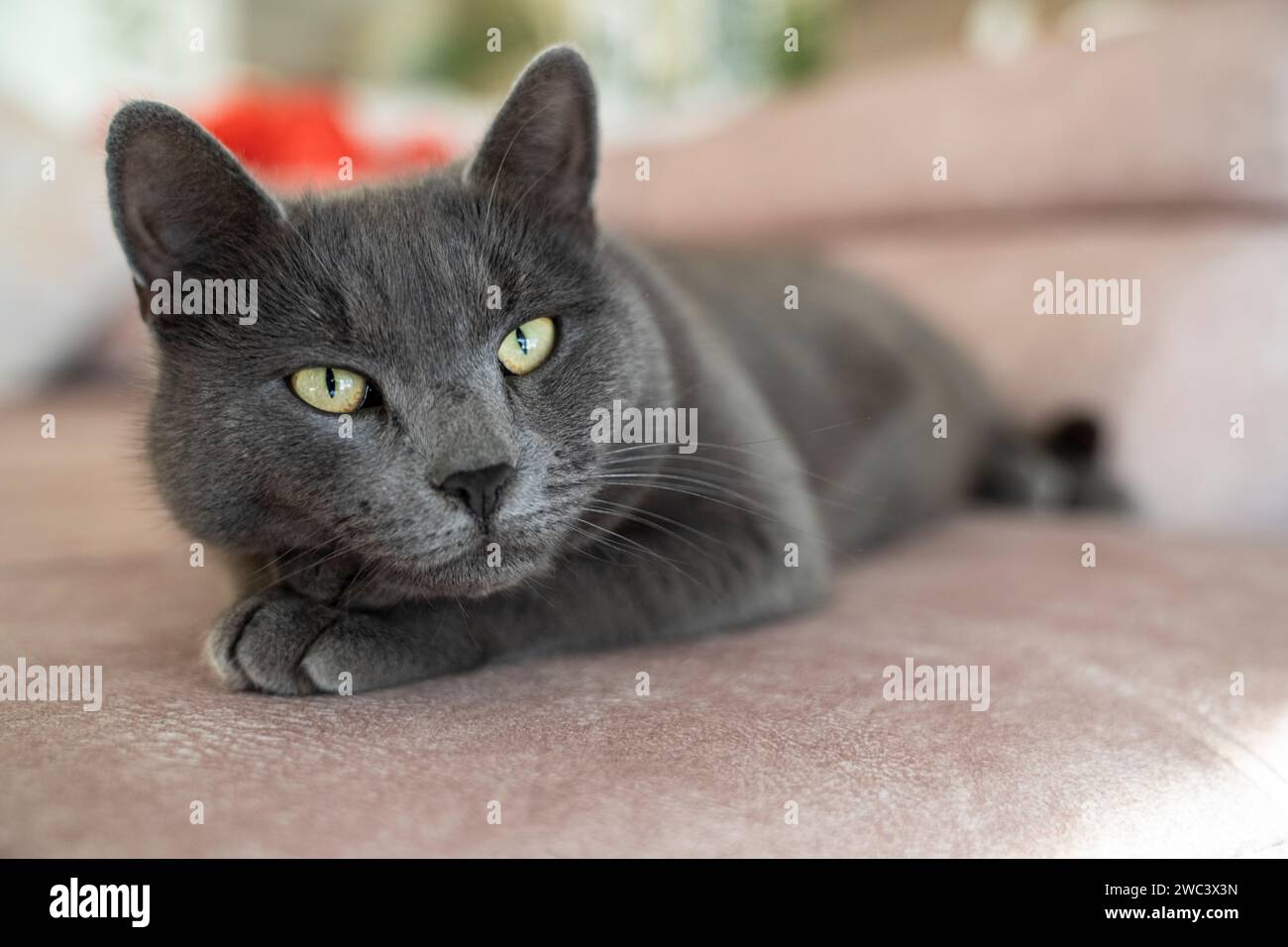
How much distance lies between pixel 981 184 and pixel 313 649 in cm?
175

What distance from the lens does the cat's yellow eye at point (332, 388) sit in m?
0.91

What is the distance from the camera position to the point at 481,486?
33.3 inches

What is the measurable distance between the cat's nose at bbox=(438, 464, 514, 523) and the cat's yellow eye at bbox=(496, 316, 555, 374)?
5.5 inches

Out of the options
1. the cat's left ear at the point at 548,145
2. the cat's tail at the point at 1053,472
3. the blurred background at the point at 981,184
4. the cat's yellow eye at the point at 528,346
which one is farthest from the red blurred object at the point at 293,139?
the cat's yellow eye at the point at 528,346

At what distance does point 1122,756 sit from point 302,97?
3088 millimetres

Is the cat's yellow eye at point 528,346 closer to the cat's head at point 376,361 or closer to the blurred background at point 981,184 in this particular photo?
the cat's head at point 376,361

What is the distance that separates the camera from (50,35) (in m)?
4.31

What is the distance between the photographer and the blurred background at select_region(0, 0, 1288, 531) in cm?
170

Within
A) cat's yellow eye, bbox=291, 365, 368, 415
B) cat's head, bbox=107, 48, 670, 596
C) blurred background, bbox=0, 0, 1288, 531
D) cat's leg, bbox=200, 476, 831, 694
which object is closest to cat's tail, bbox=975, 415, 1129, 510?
blurred background, bbox=0, 0, 1288, 531

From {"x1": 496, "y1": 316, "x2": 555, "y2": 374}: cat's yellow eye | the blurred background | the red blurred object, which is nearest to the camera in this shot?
{"x1": 496, "y1": 316, "x2": 555, "y2": 374}: cat's yellow eye

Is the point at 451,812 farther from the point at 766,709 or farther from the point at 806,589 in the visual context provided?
the point at 806,589

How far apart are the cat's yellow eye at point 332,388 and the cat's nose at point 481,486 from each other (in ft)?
0.43

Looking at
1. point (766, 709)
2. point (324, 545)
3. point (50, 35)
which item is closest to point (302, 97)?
point (50, 35)

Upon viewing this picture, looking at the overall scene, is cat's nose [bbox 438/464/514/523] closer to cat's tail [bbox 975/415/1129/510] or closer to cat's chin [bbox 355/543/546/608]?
cat's chin [bbox 355/543/546/608]
